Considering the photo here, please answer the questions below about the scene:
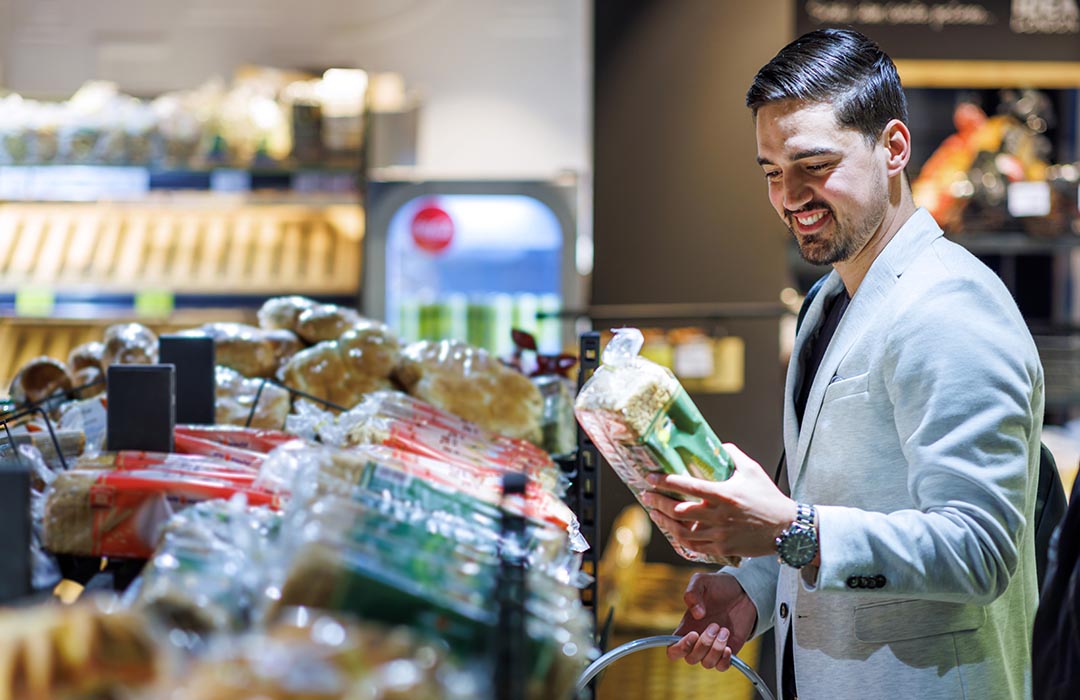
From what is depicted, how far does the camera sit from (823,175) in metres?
1.44

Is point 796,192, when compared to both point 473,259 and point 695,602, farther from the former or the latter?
point 473,259

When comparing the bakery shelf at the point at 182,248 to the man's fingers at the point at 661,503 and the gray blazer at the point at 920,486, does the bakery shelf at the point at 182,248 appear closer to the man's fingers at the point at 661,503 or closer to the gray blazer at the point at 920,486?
the gray blazer at the point at 920,486

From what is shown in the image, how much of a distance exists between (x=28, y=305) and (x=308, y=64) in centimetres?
204

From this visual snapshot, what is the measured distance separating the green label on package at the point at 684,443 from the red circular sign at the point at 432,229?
4374mm

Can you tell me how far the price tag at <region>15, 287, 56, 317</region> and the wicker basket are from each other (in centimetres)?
296

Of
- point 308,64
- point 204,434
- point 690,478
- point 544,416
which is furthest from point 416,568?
point 308,64

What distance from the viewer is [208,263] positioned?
510cm

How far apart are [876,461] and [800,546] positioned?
0.71 ft

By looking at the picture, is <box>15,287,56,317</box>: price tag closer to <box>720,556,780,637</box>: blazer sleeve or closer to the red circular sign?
the red circular sign

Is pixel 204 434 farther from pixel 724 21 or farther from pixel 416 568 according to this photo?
pixel 724 21

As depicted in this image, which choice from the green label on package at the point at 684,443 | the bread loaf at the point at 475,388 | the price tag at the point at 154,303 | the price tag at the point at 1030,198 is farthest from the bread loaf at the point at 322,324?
the price tag at the point at 154,303

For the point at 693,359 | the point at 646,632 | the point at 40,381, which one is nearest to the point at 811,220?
the point at 40,381

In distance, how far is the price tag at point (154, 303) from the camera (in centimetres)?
505

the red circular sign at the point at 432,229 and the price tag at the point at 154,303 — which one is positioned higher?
the red circular sign at the point at 432,229
